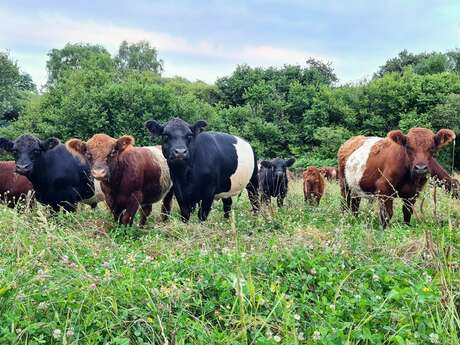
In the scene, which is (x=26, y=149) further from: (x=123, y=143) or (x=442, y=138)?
(x=442, y=138)

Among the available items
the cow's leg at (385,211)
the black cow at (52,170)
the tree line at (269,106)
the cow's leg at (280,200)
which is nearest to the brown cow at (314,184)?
the cow's leg at (280,200)

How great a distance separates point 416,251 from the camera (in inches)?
173

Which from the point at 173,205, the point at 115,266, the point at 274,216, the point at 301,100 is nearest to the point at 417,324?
the point at 115,266

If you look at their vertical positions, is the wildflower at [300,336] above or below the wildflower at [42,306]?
above

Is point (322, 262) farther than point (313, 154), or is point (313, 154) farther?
point (313, 154)

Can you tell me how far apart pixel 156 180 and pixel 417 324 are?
587 centimetres

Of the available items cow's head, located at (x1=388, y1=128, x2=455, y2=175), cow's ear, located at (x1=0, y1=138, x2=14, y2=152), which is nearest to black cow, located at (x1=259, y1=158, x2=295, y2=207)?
cow's head, located at (x1=388, y1=128, x2=455, y2=175)

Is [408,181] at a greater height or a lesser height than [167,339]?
greater

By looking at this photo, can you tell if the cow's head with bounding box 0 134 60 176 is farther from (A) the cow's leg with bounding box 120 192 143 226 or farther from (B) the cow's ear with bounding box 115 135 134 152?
(A) the cow's leg with bounding box 120 192 143 226

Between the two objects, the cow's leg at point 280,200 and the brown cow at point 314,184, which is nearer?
the cow's leg at point 280,200

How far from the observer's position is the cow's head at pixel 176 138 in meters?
7.02

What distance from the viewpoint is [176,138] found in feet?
23.8

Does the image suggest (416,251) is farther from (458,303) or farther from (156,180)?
(156,180)

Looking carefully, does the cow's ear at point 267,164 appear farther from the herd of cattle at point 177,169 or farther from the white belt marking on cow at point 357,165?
the white belt marking on cow at point 357,165
